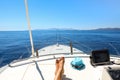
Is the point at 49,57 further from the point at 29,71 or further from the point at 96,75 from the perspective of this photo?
the point at 96,75

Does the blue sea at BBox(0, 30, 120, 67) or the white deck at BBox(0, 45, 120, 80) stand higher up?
the white deck at BBox(0, 45, 120, 80)

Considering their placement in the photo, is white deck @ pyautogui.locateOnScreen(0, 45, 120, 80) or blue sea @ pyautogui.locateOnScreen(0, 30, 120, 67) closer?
white deck @ pyautogui.locateOnScreen(0, 45, 120, 80)

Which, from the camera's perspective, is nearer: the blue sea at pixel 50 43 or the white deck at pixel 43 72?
the white deck at pixel 43 72

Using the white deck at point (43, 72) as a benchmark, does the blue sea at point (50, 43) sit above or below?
below

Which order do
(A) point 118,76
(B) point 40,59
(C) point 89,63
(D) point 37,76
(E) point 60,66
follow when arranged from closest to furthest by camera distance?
(A) point 118,76
(E) point 60,66
(D) point 37,76
(C) point 89,63
(B) point 40,59

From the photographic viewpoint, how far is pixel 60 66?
2.71m

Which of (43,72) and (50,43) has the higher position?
(43,72)

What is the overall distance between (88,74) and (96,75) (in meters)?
0.31

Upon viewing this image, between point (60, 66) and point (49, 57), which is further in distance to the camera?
point (49, 57)

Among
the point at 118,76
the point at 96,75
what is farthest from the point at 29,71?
the point at 118,76

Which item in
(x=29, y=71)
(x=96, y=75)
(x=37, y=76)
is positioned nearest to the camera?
(x=96, y=75)

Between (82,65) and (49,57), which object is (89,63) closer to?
(82,65)

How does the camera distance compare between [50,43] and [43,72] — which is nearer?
[43,72]

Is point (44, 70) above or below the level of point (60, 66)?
below
